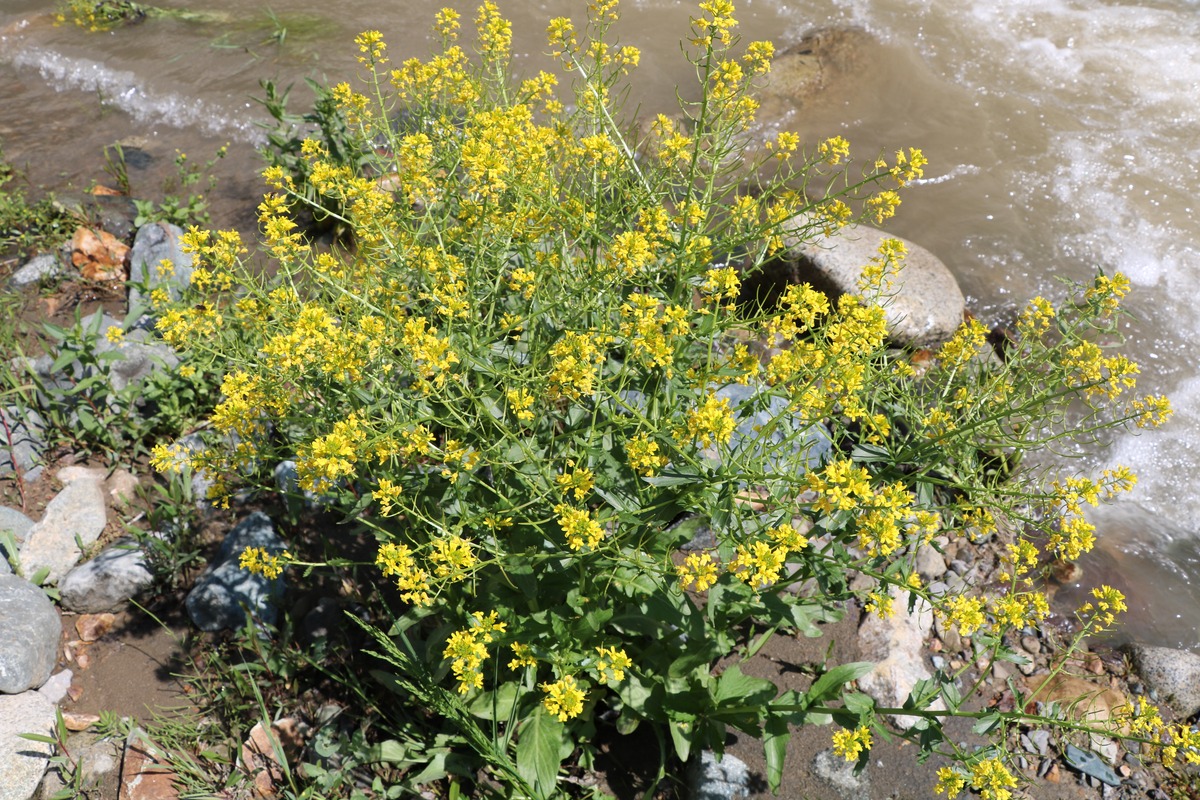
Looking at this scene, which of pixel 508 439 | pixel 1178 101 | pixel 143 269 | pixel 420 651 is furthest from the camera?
pixel 1178 101

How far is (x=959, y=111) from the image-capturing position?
29.2ft

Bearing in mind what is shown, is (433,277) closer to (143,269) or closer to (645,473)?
(645,473)

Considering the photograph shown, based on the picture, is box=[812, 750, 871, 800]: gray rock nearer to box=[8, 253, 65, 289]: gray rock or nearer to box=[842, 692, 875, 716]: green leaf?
box=[842, 692, 875, 716]: green leaf

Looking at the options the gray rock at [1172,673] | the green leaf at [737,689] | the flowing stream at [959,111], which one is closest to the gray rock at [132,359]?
the flowing stream at [959,111]

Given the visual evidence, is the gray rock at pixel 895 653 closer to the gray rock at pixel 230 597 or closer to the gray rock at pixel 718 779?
the gray rock at pixel 718 779

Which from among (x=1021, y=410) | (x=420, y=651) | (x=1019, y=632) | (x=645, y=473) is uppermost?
(x=1021, y=410)

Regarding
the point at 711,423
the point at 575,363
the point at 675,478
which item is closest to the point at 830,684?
the point at 675,478

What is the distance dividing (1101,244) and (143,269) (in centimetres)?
722

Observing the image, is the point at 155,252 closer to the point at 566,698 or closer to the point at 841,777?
the point at 566,698

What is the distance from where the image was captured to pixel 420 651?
3.84 metres

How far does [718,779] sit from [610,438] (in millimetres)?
1548

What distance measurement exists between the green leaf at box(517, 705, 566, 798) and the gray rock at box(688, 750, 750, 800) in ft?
2.21

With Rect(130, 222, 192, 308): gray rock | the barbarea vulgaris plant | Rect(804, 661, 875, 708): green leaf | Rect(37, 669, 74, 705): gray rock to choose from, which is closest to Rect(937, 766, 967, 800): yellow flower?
the barbarea vulgaris plant

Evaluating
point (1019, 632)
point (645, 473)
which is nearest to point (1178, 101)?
point (1019, 632)
